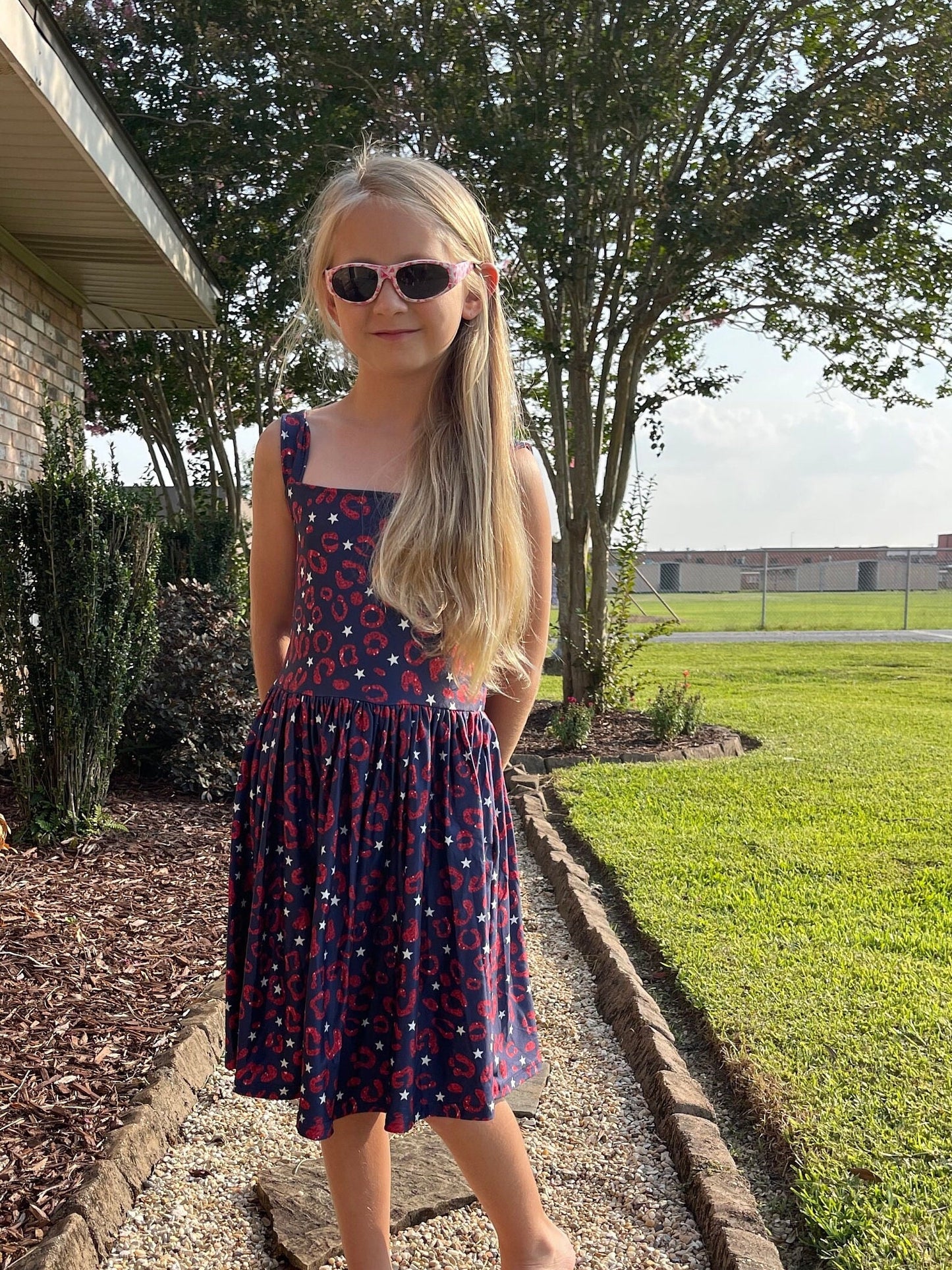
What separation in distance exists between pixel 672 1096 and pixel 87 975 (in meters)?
1.59

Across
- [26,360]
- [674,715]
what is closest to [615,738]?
[674,715]

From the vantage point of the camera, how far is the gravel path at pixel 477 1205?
80.7 inches

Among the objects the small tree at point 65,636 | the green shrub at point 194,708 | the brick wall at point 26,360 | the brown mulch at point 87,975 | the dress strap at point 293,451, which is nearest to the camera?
the dress strap at point 293,451

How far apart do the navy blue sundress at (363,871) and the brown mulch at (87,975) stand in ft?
2.25

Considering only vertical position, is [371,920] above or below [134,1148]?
above

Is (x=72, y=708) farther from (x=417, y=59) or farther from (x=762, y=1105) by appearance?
(x=417, y=59)

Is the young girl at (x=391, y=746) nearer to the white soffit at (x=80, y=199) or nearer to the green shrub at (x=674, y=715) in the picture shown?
the white soffit at (x=80, y=199)

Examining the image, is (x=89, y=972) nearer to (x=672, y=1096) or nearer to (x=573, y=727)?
(x=672, y=1096)

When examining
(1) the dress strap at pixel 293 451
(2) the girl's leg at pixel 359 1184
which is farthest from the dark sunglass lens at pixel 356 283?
(2) the girl's leg at pixel 359 1184

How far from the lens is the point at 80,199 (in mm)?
5258

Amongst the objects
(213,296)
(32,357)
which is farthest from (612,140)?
(32,357)

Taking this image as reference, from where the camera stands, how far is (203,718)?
5406mm

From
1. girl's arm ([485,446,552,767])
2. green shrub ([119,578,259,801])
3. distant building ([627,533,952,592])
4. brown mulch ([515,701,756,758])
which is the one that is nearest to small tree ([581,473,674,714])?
brown mulch ([515,701,756,758])

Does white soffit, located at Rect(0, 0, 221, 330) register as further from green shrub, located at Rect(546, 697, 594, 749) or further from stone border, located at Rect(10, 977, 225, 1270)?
green shrub, located at Rect(546, 697, 594, 749)
